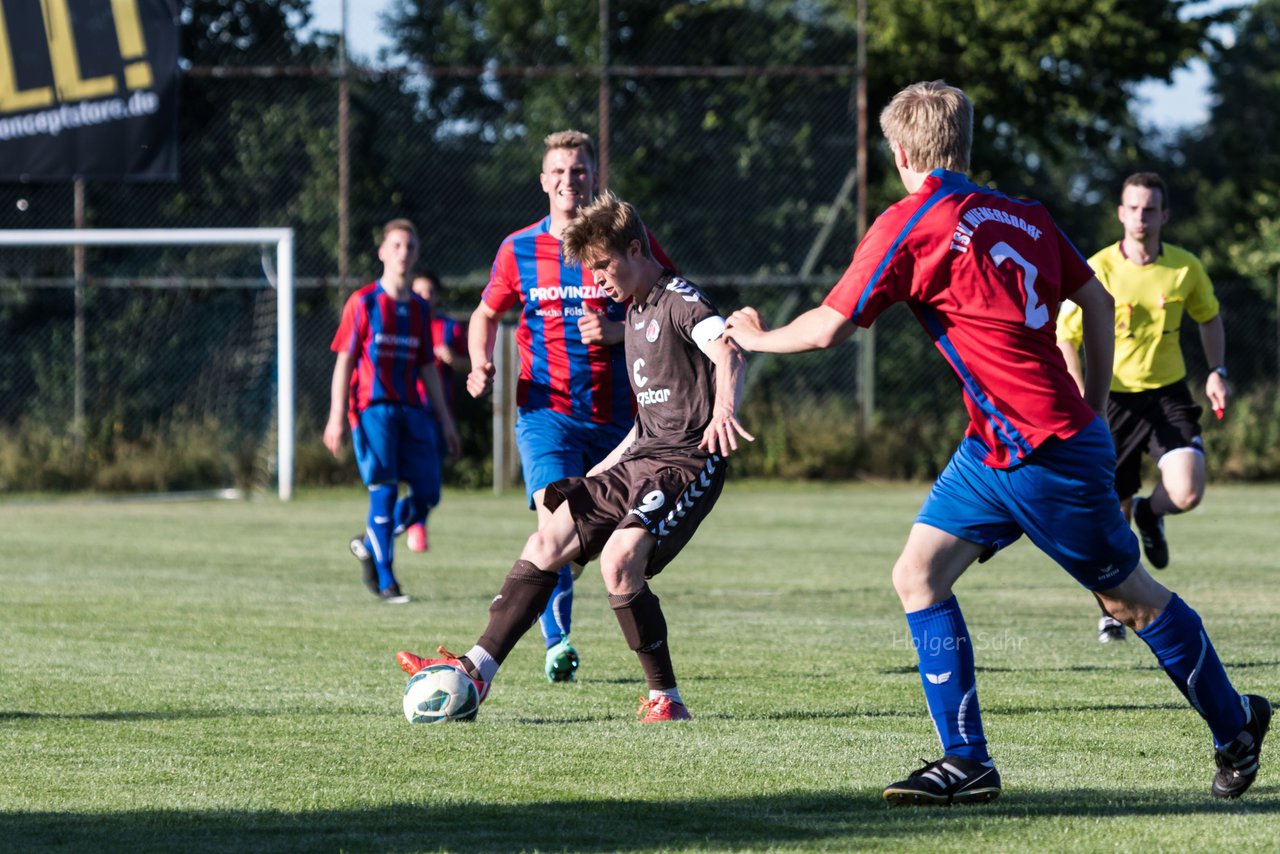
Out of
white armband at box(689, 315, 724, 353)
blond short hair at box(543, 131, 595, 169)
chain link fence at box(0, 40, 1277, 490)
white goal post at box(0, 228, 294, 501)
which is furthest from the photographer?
chain link fence at box(0, 40, 1277, 490)

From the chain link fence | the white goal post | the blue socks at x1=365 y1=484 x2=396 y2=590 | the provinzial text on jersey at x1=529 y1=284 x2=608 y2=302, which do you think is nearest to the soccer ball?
the provinzial text on jersey at x1=529 y1=284 x2=608 y2=302

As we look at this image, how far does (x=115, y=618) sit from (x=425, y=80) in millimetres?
15222

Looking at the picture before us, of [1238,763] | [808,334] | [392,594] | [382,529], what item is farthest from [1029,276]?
[382,529]

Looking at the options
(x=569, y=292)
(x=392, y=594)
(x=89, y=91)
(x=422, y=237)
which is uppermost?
(x=89, y=91)

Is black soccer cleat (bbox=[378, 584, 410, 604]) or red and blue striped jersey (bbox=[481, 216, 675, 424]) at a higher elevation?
red and blue striped jersey (bbox=[481, 216, 675, 424])

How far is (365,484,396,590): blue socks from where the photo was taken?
33.4 ft

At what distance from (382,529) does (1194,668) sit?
6320mm

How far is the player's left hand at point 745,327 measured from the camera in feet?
15.8

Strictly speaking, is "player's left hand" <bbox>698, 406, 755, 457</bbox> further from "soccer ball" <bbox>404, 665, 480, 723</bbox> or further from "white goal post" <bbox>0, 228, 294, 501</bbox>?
"white goal post" <bbox>0, 228, 294, 501</bbox>

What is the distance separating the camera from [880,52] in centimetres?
2709

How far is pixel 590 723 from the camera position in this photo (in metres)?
5.89

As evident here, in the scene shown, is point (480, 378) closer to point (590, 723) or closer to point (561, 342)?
point (561, 342)

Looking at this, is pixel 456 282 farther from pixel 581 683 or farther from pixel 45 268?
pixel 581 683

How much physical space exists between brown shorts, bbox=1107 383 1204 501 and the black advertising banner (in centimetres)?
1539
